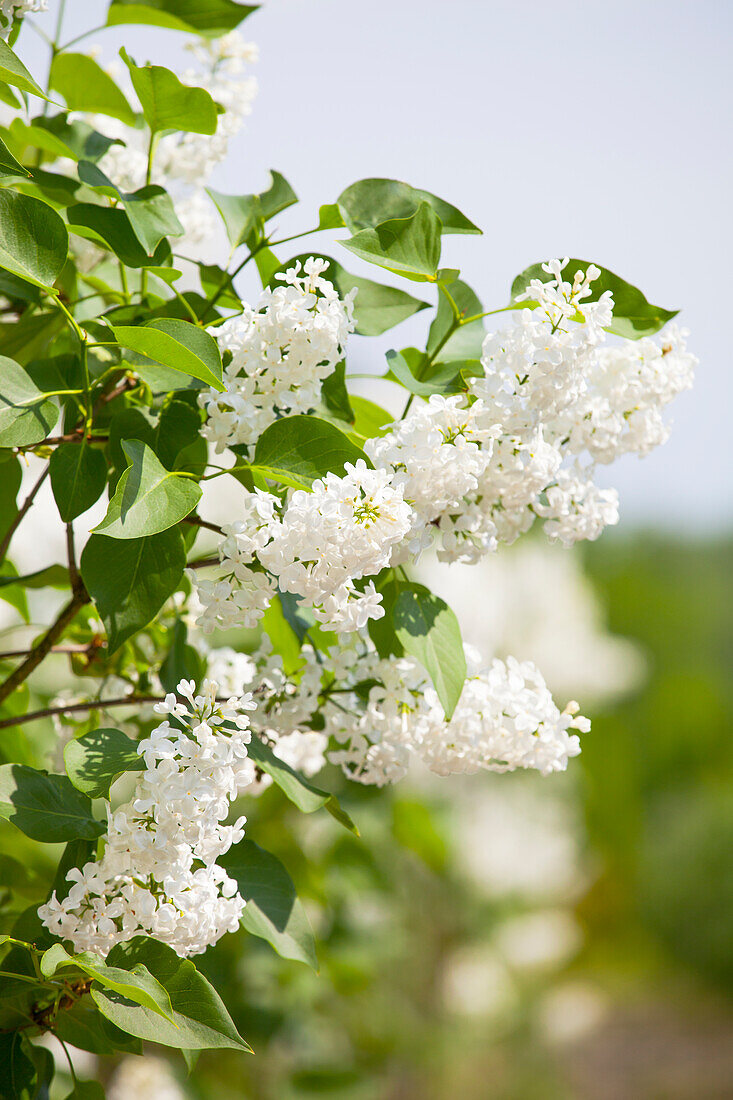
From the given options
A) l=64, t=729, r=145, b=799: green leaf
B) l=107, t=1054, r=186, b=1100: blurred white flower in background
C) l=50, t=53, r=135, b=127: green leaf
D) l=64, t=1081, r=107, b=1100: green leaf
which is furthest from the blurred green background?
l=50, t=53, r=135, b=127: green leaf

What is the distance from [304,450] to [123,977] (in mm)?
160

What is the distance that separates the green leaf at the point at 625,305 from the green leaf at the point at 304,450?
92 millimetres

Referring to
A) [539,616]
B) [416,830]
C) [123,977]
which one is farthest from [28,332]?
[539,616]

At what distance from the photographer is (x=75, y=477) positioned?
0.29m

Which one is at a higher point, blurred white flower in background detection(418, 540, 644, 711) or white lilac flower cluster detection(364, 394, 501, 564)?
white lilac flower cluster detection(364, 394, 501, 564)

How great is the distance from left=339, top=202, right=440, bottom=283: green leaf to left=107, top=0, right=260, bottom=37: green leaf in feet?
0.56

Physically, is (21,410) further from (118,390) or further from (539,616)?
(539,616)

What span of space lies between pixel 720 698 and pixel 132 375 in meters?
4.21

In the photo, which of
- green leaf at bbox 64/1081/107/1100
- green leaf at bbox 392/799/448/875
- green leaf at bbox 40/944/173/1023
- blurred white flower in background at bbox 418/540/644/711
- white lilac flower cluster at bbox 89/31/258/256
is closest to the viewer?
green leaf at bbox 40/944/173/1023

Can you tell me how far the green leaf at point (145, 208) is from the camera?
1.00ft

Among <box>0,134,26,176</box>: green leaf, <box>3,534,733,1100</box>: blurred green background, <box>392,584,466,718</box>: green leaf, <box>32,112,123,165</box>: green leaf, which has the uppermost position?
<box>0,134,26,176</box>: green leaf

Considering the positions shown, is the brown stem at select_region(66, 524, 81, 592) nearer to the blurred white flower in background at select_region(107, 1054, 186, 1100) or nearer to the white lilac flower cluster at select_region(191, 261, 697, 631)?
the white lilac flower cluster at select_region(191, 261, 697, 631)

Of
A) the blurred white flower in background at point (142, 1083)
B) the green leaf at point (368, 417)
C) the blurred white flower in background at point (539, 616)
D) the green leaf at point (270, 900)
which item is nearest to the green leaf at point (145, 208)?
the green leaf at point (368, 417)

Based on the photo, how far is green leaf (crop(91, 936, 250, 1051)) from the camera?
0.24 metres
